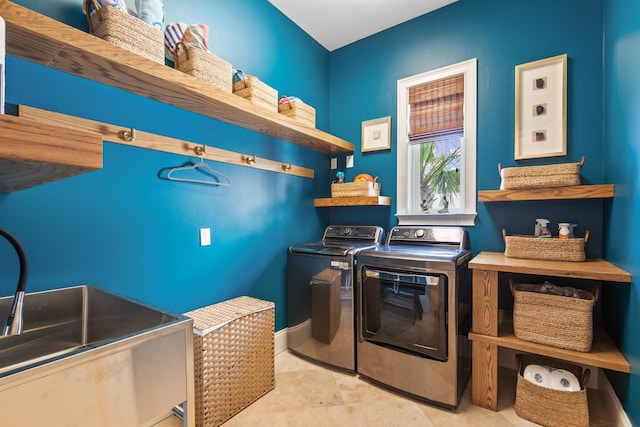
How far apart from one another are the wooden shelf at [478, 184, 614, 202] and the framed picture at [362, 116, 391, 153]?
1.01m

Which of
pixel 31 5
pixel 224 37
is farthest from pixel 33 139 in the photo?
pixel 224 37

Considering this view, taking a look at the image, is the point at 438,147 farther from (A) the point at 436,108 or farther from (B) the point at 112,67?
(B) the point at 112,67

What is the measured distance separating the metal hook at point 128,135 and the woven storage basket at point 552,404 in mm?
2537

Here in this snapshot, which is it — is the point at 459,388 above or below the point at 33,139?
below

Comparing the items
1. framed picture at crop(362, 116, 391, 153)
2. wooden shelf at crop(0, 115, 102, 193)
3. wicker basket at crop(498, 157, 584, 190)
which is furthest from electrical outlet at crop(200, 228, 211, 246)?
wicker basket at crop(498, 157, 584, 190)

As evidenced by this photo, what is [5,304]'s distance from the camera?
113 centimetres

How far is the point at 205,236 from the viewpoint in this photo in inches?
76.2

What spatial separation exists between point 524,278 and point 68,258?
9.09 feet

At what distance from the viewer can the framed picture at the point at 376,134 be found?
276cm

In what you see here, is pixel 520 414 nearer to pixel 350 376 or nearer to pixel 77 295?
pixel 350 376

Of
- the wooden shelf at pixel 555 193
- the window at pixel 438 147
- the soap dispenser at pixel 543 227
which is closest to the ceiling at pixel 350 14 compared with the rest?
the window at pixel 438 147

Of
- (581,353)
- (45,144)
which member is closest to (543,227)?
(581,353)

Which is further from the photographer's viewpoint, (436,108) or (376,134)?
(376,134)

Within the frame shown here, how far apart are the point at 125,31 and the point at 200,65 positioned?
1.22 feet
